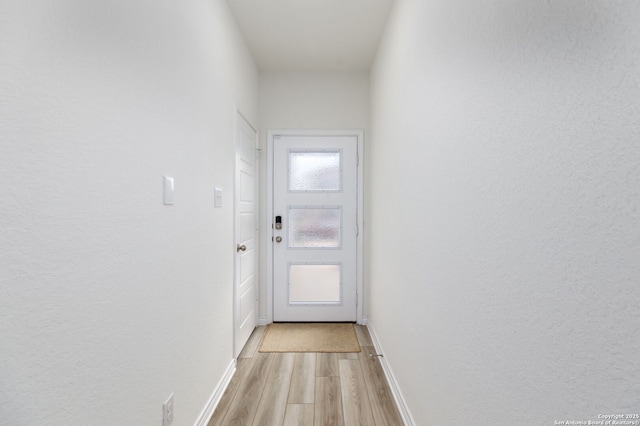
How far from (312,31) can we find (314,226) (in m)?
1.75

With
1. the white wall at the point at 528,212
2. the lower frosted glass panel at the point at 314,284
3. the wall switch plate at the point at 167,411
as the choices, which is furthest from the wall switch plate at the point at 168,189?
the lower frosted glass panel at the point at 314,284

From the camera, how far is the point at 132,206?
1066mm

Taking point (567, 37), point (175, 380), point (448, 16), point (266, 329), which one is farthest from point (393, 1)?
point (266, 329)

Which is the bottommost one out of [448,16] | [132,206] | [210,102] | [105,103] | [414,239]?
[414,239]

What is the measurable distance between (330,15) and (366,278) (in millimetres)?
2355

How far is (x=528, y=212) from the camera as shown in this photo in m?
0.74

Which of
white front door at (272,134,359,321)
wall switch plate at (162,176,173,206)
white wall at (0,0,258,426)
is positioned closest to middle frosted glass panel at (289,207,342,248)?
white front door at (272,134,359,321)

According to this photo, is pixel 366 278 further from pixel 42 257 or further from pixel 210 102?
pixel 42 257

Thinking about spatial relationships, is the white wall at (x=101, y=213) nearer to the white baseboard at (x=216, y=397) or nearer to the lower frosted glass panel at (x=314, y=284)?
the white baseboard at (x=216, y=397)

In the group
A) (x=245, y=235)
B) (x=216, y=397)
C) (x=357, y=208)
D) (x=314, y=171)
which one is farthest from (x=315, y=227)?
(x=216, y=397)

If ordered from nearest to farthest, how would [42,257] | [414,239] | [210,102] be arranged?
[42,257] < [414,239] < [210,102]

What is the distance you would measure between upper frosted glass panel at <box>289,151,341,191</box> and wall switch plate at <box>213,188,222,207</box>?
4.17ft

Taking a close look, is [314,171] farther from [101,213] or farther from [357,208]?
[101,213]

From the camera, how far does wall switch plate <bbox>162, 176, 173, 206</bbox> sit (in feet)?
4.22
